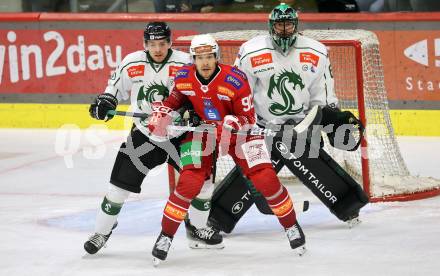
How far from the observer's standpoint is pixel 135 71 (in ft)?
16.4

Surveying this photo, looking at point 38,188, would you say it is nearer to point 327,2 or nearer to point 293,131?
point 293,131

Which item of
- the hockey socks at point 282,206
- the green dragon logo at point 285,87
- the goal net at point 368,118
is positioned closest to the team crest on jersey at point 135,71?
the green dragon logo at point 285,87

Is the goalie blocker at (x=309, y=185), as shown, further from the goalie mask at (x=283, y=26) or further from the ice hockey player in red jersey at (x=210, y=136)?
the ice hockey player in red jersey at (x=210, y=136)

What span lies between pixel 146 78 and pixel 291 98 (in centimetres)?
83

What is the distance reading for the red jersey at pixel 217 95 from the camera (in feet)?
15.4

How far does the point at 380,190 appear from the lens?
6188mm

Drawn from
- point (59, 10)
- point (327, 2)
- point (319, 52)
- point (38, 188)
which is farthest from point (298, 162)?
point (59, 10)

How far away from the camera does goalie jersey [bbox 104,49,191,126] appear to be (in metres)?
5.00

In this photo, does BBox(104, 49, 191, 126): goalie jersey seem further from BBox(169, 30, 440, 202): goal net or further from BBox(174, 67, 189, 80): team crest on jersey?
BBox(169, 30, 440, 202): goal net

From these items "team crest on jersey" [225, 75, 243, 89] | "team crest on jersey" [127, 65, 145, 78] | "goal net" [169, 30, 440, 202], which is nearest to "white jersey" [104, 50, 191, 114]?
"team crest on jersey" [127, 65, 145, 78]

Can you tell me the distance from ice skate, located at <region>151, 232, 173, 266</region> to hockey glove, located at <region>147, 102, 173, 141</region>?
0.47 m

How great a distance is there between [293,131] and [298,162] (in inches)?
7.3

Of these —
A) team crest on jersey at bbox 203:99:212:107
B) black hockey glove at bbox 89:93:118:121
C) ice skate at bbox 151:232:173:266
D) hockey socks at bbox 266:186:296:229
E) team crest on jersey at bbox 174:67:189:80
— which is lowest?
ice skate at bbox 151:232:173:266

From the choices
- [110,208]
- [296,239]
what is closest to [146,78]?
[110,208]
